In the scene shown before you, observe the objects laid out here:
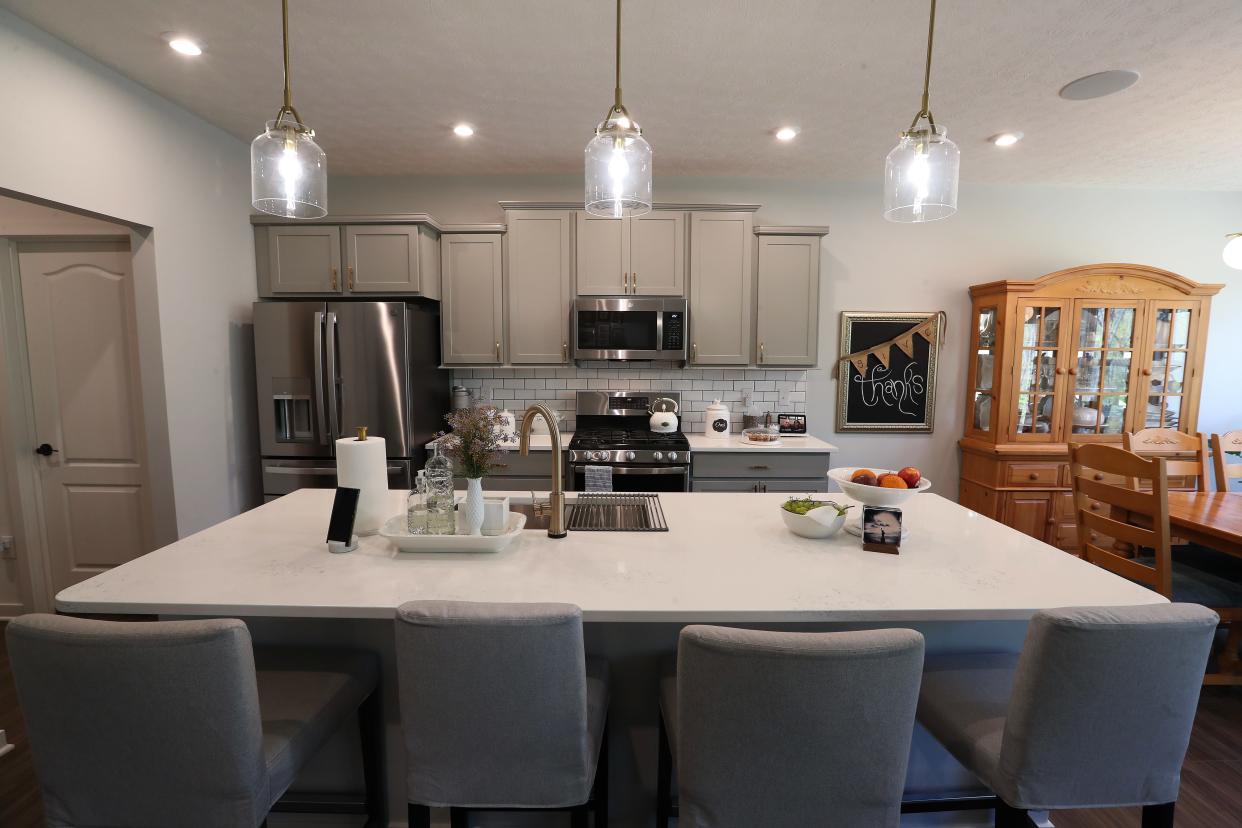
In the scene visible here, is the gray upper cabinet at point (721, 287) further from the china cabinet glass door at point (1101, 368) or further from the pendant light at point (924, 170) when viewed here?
the china cabinet glass door at point (1101, 368)

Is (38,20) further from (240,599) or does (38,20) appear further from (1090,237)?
(1090,237)

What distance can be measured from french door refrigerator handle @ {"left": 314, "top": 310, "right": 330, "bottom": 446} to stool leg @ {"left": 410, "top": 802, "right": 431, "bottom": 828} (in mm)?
2526

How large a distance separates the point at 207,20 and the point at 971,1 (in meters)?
2.74

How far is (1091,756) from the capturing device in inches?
42.7

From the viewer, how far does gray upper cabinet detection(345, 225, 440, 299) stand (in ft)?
11.1

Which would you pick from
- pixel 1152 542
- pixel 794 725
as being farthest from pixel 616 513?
pixel 1152 542

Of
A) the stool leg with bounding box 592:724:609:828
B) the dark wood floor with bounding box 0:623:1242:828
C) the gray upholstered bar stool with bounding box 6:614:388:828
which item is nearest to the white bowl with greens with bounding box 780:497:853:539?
the stool leg with bounding box 592:724:609:828

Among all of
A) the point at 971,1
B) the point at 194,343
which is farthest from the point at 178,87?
the point at 971,1

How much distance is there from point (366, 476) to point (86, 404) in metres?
2.49

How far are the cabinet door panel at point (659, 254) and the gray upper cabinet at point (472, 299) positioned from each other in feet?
2.84

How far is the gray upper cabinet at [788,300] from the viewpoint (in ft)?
11.7

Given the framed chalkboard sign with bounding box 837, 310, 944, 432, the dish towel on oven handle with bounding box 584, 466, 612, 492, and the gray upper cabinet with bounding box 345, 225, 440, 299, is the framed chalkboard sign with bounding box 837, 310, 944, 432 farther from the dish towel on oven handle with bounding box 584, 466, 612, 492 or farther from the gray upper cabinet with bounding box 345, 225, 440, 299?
the gray upper cabinet with bounding box 345, 225, 440, 299

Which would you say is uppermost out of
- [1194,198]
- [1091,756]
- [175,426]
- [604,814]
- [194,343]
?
[1194,198]

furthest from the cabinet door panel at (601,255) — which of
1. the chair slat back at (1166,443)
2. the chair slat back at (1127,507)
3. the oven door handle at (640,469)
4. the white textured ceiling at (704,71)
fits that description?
the chair slat back at (1166,443)
